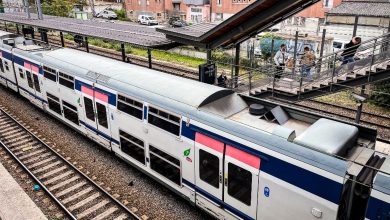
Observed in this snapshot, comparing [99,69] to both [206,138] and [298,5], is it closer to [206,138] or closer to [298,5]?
[206,138]

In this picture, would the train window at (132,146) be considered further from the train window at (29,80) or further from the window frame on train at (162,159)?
the train window at (29,80)

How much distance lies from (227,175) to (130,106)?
13.2 ft

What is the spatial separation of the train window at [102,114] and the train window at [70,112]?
6.40 ft

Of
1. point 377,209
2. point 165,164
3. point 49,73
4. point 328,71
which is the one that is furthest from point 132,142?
point 328,71

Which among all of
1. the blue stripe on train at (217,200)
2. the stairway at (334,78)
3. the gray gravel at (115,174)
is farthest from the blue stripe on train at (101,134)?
the stairway at (334,78)

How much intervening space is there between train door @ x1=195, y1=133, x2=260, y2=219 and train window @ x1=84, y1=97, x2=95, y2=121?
5524 millimetres

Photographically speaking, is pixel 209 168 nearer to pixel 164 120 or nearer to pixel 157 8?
pixel 164 120

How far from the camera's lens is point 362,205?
5.99m

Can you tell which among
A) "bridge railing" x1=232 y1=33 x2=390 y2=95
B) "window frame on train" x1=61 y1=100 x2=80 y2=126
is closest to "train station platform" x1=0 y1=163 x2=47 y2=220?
"window frame on train" x1=61 y1=100 x2=80 y2=126

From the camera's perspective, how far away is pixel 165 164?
9.48 metres

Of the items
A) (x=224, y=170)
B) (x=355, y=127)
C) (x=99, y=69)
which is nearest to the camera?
(x=355, y=127)

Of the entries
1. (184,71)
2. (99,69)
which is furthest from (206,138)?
(184,71)

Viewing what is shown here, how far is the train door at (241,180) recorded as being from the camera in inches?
278

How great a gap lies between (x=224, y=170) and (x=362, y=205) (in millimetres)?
2879
